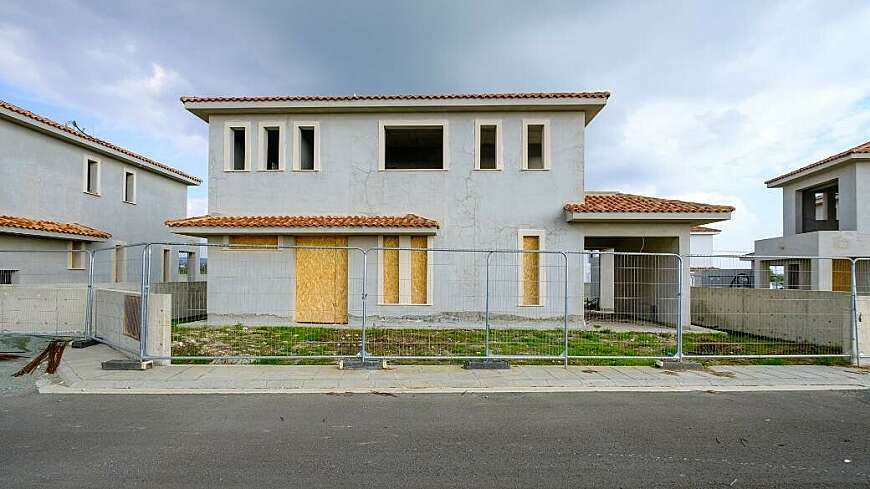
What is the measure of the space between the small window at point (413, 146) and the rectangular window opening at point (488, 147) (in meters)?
1.24

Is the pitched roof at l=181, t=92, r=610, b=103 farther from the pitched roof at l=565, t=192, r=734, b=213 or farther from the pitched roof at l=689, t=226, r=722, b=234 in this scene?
the pitched roof at l=689, t=226, r=722, b=234

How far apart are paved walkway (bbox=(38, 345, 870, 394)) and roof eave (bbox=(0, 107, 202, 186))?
10.3 metres

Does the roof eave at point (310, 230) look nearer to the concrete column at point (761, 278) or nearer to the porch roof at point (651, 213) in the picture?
the porch roof at point (651, 213)

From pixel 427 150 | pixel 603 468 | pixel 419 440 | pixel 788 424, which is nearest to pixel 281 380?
pixel 419 440

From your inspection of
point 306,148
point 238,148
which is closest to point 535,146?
point 306,148

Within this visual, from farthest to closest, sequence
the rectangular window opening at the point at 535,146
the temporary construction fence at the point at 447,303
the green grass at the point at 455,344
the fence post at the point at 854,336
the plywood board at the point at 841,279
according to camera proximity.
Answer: the plywood board at the point at 841,279 < the rectangular window opening at the point at 535,146 < the temporary construction fence at the point at 447,303 < the green grass at the point at 455,344 < the fence post at the point at 854,336

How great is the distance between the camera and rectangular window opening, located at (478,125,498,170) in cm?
1557

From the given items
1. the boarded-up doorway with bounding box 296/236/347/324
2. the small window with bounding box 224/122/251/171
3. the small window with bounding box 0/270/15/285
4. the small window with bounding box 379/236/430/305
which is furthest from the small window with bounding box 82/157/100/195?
the small window with bounding box 379/236/430/305

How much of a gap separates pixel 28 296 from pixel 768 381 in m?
15.3

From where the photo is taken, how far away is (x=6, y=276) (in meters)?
14.2

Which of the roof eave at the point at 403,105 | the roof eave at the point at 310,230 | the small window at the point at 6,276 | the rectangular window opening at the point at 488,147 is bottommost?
the small window at the point at 6,276

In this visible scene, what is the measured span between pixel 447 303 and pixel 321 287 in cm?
350

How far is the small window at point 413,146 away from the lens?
599 inches

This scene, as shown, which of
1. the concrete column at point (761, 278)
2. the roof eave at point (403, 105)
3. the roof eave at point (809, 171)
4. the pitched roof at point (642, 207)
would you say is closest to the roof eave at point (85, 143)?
the roof eave at point (403, 105)
